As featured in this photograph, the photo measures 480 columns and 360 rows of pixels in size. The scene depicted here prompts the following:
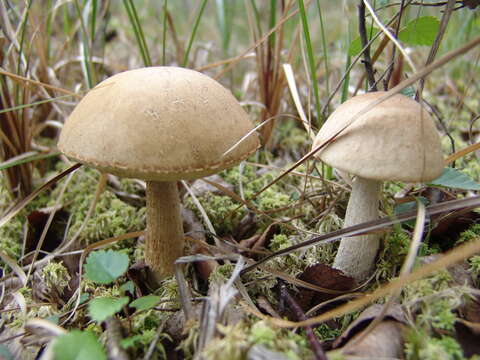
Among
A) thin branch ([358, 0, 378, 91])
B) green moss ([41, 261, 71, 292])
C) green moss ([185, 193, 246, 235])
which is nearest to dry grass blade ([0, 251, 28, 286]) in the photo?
green moss ([41, 261, 71, 292])

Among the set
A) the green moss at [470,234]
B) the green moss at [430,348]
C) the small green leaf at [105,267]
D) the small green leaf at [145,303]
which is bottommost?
the green moss at [430,348]

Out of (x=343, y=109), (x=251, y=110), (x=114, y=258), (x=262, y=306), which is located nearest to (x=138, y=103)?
(x=114, y=258)

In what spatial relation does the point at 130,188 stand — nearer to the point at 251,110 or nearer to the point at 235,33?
the point at 251,110

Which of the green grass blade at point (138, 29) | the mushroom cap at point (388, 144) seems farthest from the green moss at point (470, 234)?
the green grass blade at point (138, 29)

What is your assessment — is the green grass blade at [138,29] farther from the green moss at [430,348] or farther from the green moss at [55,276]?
the green moss at [430,348]

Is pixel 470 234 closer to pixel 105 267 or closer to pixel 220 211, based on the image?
pixel 220 211
